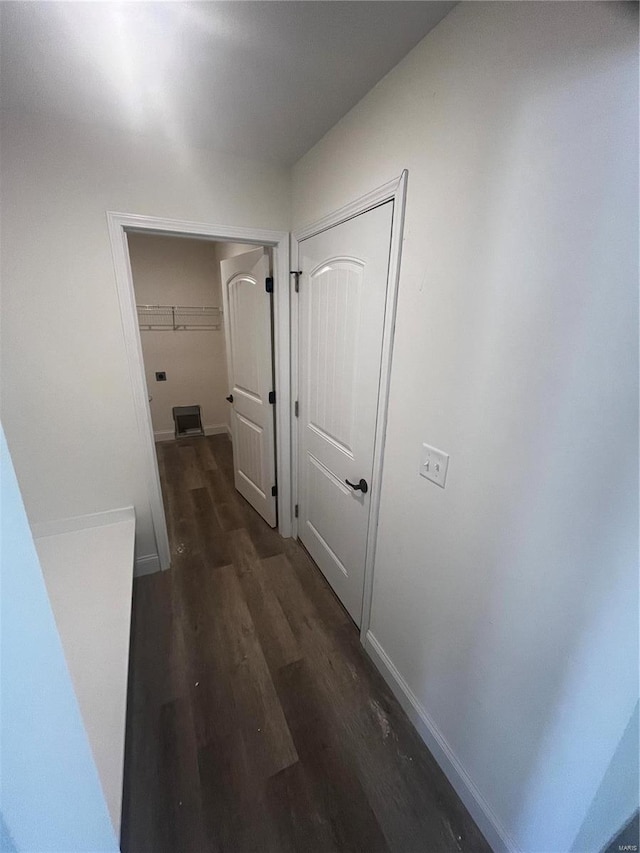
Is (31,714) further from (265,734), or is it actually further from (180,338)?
(180,338)

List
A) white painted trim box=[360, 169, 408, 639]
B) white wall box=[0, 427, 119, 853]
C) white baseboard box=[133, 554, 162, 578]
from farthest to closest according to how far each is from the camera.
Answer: white baseboard box=[133, 554, 162, 578] → white painted trim box=[360, 169, 408, 639] → white wall box=[0, 427, 119, 853]

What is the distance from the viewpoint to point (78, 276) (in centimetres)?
150

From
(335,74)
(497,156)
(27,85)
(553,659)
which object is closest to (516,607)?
(553,659)

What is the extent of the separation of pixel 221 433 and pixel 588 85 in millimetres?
4350

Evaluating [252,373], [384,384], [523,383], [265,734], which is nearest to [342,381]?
[384,384]

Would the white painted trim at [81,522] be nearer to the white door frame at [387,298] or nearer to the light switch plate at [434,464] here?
the white door frame at [387,298]

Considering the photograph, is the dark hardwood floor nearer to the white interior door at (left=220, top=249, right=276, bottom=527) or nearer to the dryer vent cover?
the white interior door at (left=220, top=249, right=276, bottom=527)

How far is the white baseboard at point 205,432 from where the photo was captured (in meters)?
4.12

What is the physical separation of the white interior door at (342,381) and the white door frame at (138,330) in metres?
0.14

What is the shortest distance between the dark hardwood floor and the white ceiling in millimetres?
2378

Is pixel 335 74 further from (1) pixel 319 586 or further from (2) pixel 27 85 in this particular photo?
(1) pixel 319 586

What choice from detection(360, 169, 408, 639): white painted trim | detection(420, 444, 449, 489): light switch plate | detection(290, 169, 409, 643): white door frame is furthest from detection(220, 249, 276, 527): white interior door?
detection(420, 444, 449, 489): light switch plate

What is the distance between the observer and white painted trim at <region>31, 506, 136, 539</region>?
1729mm

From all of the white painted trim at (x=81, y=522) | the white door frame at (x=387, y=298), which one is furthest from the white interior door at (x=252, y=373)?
the white painted trim at (x=81, y=522)
